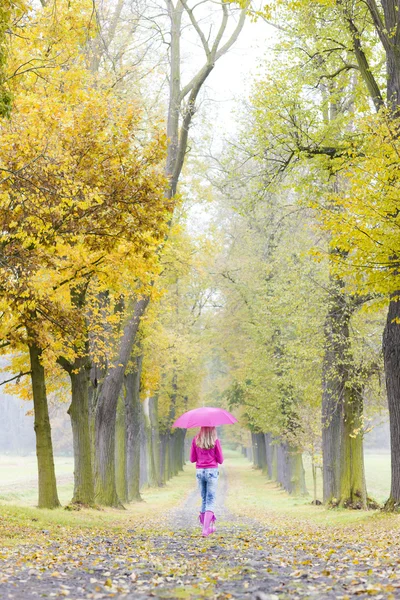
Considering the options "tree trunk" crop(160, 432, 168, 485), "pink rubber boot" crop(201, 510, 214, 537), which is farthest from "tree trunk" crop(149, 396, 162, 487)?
"pink rubber boot" crop(201, 510, 214, 537)

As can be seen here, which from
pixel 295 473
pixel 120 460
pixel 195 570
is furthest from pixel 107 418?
pixel 295 473

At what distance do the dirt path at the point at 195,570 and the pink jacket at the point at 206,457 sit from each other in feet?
3.94

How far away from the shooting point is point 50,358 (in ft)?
50.1

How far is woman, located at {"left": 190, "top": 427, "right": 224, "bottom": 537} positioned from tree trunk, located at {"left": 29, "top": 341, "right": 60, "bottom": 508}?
5.39 meters

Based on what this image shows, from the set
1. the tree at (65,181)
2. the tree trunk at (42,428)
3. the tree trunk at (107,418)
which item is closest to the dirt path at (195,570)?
the tree at (65,181)

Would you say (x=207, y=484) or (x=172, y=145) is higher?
(x=172, y=145)

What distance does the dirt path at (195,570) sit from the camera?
572 cm

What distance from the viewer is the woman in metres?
11.5

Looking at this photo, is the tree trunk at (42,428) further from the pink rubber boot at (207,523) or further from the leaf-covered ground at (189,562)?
the pink rubber boot at (207,523)

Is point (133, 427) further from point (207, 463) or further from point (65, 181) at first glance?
point (65, 181)

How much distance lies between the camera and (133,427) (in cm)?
2842

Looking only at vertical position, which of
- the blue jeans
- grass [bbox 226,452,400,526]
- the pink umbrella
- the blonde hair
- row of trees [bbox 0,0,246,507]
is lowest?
grass [bbox 226,452,400,526]

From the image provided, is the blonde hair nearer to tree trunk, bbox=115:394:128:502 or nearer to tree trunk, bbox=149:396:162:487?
tree trunk, bbox=115:394:128:502

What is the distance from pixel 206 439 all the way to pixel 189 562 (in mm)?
3549
